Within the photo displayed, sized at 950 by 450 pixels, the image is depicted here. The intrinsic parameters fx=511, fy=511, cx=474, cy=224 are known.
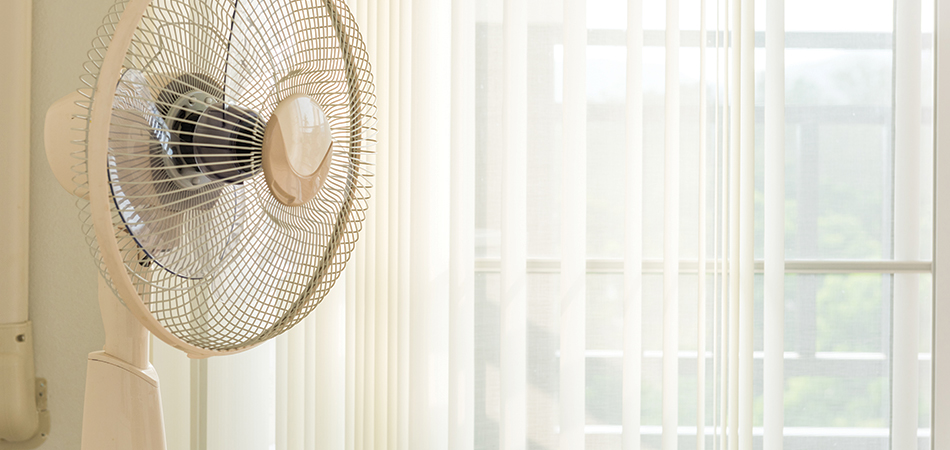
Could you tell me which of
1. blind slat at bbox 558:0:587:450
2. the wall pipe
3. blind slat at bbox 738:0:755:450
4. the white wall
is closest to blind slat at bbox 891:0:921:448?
blind slat at bbox 738:0:755:450

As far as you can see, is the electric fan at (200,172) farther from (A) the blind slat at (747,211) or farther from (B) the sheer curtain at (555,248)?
(A) the blind slat at (747,211)

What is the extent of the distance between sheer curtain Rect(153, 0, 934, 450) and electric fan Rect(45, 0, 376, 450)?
2.00 ft

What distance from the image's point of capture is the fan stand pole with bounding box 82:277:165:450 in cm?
47

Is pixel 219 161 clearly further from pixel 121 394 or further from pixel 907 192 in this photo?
pixel 907 192

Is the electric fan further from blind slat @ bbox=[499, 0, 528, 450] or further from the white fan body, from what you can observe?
blind slat @ bbox=[499, 0, 528, 450]

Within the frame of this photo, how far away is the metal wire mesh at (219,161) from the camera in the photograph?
421 millimetres

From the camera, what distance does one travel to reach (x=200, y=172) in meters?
0.45

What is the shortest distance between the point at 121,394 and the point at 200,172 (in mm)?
225

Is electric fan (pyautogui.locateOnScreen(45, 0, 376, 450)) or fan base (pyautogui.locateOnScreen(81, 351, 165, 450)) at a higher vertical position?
electric fan (pyautogui.locateOnScreen(45, 0, 376, 450))

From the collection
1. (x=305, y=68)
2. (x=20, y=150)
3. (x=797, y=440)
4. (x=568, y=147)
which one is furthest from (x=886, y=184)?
(x=20, y=150)

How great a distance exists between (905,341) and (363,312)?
4.39 feet

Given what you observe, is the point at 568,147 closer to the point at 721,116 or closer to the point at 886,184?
the point at 721,116

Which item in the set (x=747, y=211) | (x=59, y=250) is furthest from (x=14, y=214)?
(x=747, y=211)

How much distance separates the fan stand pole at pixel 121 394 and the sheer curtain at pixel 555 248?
2.12 feet
